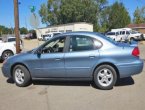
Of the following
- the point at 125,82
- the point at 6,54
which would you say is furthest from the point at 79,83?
the point at 6,54

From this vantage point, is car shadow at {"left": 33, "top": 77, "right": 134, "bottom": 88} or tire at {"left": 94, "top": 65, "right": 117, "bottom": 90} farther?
car shadow at {"left": 33, "top": 77, "right": 134, "bottom": 88}

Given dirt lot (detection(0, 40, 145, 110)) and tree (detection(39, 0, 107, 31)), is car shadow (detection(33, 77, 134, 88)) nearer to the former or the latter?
dirt lot (detection(0, 40, 145, 110))

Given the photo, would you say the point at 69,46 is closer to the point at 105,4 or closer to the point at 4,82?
the point at 4,82

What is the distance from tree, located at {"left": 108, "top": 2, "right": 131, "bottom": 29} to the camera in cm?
8075

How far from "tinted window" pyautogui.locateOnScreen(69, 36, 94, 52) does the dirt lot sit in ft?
3.79

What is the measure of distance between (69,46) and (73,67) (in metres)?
0.62

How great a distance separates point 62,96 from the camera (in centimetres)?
764

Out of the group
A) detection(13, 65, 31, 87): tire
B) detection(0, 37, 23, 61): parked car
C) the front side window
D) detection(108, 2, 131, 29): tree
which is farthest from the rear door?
detection(108, 2, 131, 29): tree

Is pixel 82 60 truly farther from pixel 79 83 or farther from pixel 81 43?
pixel 79 83

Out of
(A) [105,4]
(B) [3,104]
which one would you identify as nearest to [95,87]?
(B) [3,104]

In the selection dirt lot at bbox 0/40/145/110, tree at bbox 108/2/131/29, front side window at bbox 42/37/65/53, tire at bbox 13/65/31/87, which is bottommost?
dirt lot at bbox 0/40/145/110

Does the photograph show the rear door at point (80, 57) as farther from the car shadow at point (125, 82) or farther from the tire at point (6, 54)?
the tire at point (6, 54)

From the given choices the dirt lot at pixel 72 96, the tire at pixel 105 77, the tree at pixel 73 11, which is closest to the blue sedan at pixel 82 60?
the tire at pixel 105 77

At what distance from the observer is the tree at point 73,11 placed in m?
77.1
